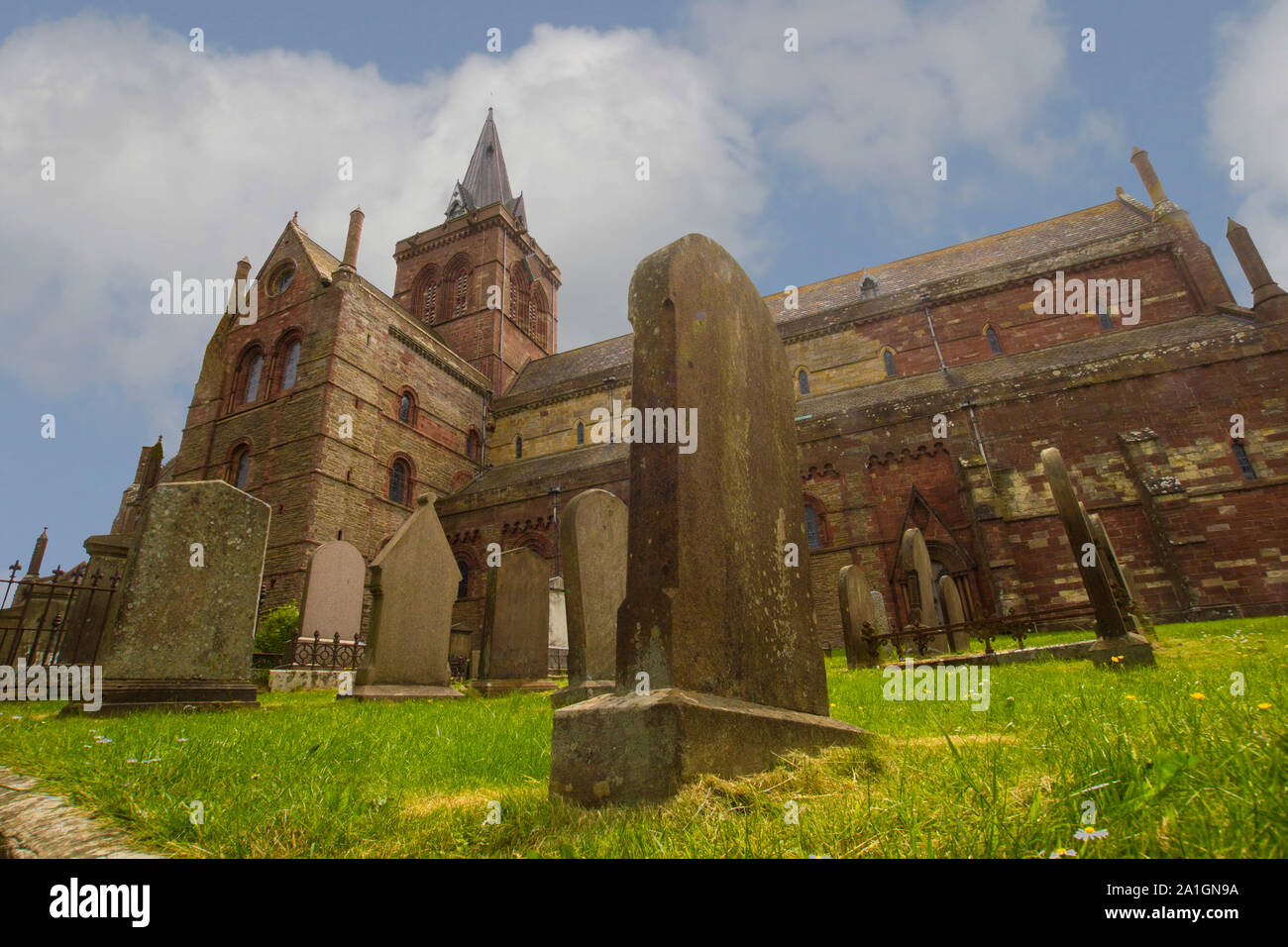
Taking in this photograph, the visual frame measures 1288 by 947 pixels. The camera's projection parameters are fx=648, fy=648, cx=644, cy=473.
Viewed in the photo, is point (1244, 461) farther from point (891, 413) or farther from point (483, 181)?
point (483, 181)

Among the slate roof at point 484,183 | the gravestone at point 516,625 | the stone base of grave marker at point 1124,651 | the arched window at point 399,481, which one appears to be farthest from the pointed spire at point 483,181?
the stone base of grave marker at point 1124,651

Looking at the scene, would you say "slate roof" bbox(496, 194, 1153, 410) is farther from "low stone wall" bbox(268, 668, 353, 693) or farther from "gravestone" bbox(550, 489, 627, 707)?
"gravestone" bbox(550, 489, 627, 707)

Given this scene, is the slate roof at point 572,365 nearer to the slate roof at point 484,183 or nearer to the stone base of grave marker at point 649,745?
the slate roof at point 484,183

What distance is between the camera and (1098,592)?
5.64m

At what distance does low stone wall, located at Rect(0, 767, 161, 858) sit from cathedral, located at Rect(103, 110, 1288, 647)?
9.83m

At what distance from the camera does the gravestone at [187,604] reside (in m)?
5.37

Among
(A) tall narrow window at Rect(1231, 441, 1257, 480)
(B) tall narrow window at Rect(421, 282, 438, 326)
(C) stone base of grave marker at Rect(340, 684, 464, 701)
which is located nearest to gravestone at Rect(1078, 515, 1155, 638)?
(A) tall narrow window at Rect(1231, 441, 1257, 480)

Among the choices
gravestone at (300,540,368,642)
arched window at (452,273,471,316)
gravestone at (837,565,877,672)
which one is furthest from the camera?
arched window at (452,273,471,316)

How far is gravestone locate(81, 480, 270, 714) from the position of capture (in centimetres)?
537

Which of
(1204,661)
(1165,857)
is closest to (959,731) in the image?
(1165,857)

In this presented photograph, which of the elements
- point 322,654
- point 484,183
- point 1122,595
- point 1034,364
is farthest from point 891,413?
point 484,183

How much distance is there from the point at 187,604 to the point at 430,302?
90.7 feet
